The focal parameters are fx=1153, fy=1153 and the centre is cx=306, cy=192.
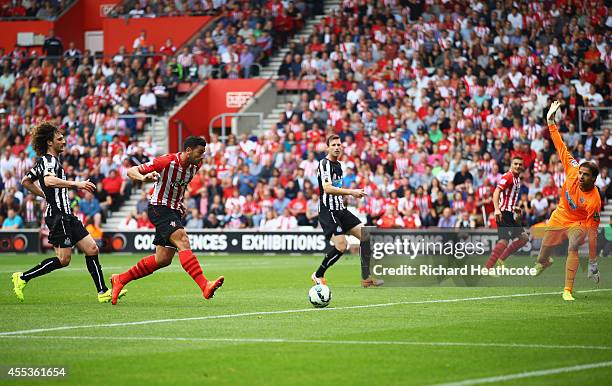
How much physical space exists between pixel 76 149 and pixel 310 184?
8.84 metres

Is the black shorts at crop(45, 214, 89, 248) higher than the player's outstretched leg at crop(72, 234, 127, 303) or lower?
higher

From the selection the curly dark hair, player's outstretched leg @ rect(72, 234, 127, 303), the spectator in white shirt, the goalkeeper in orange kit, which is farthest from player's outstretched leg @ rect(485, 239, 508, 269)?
the spectator in white shirt

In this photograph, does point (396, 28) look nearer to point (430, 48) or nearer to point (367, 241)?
point (430, 48)

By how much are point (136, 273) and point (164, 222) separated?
818 mm

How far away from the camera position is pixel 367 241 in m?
17.5

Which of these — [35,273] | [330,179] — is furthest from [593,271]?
[35,273]

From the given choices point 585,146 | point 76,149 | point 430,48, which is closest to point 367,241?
point 585,146

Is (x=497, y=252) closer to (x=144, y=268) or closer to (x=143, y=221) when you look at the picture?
(x=144, y=268)

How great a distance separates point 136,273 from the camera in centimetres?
1462

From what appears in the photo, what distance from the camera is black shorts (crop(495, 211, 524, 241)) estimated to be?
17531 mm

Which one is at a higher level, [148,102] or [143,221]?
[148,102]

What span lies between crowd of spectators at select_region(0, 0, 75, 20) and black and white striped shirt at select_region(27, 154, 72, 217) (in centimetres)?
3078

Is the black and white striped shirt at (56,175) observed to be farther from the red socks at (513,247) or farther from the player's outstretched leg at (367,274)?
the red socks at (513,247)

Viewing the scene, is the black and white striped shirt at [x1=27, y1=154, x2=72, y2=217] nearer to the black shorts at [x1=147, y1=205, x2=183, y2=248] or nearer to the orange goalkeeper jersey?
the black shorts at [x1=147, y1=205, x2=183, y2=248]
